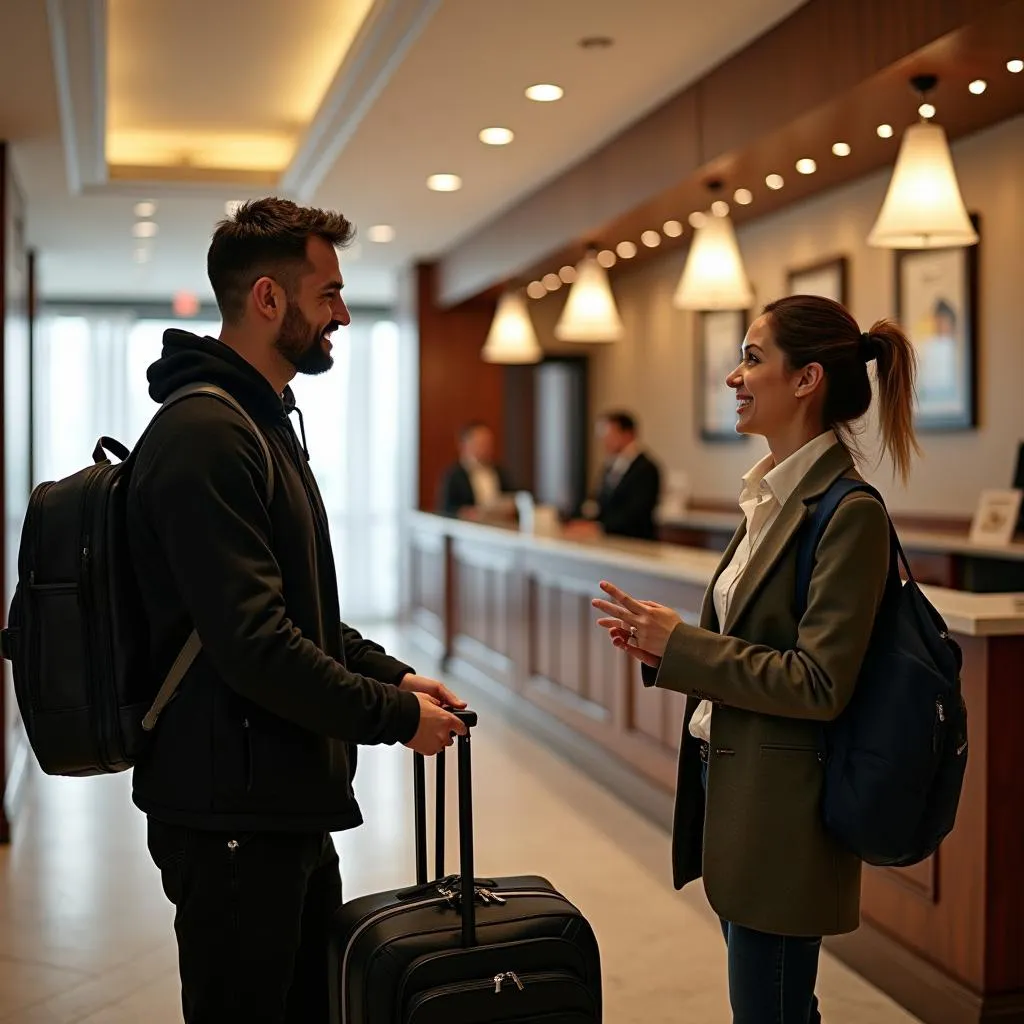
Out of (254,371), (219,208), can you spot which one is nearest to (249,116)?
(219,208)

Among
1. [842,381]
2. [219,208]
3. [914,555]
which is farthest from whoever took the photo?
[219,208]

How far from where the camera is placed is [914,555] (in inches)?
241

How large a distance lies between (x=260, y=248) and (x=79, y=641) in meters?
0.64

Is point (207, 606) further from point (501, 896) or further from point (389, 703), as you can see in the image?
point (501, 896)

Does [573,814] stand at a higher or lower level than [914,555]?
lower

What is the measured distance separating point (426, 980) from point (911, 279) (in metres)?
5.57

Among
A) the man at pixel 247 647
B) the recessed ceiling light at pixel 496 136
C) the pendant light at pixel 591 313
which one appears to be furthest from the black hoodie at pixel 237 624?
the pendant light at pixel 591 313

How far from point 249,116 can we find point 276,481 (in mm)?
5681

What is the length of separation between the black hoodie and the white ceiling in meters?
2.93

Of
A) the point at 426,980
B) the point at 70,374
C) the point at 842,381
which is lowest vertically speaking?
the point at 426,980

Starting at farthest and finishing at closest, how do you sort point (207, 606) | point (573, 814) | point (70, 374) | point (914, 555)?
point (70, 374) → point (914, 555) → point (573, 814) → point (207, 606)

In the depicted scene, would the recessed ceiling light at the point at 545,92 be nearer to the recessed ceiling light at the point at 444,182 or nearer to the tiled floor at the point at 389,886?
the recessed ceiling light at the point at 444,182

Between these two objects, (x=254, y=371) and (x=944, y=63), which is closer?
(x=254, y=371)

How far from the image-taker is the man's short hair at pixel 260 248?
6.66ft
